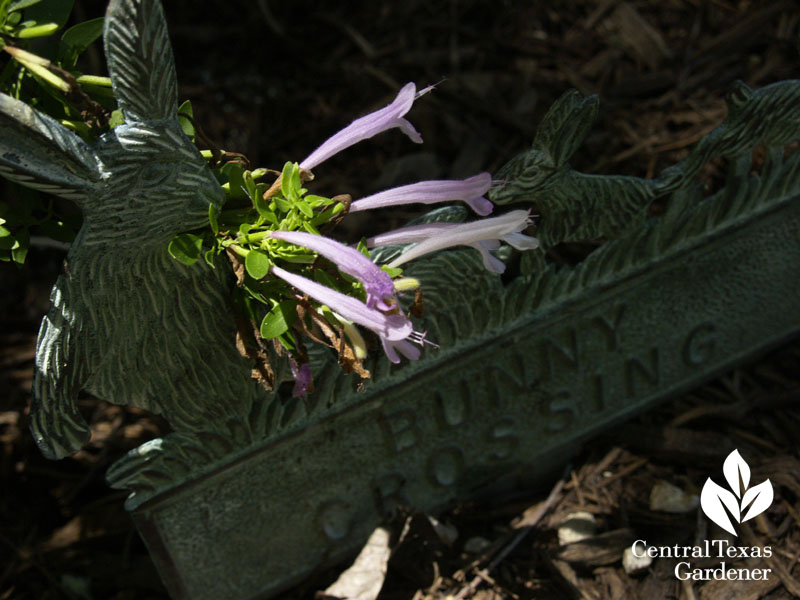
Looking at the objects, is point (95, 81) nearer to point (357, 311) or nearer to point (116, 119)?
point (116, 119)

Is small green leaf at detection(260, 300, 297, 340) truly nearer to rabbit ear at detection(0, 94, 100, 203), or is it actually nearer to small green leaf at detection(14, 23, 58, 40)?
rabbit ear at detection(0, 94, 100, 203)

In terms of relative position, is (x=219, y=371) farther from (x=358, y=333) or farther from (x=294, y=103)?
(x=294, y=103)

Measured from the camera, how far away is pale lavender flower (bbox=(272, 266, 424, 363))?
2.94ft

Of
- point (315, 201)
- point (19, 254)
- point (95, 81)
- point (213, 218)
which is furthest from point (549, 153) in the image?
point (19, 254)

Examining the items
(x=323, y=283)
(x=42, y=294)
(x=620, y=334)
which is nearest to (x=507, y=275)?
(x=620, y=334)

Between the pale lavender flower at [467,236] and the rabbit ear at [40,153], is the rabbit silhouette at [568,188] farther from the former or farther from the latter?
the rabbit ear at [40,153]

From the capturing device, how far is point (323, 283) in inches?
38.0

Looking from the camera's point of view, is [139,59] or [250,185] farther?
[250,185]

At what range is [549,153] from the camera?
1149 mm

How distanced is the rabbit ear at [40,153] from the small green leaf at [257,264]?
0.18 m

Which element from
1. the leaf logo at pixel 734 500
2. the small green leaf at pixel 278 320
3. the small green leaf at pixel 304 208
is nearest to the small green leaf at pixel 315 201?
the small green leaf at pixel 304 208

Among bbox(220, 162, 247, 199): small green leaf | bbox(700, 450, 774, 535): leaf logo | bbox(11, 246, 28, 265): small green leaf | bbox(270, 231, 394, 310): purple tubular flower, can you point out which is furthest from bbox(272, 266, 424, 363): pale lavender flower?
bbox(700, 450, 774, 535): leaf logo

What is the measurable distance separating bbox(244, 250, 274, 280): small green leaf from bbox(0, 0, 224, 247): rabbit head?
84 mm

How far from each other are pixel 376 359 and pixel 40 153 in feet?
1.88
